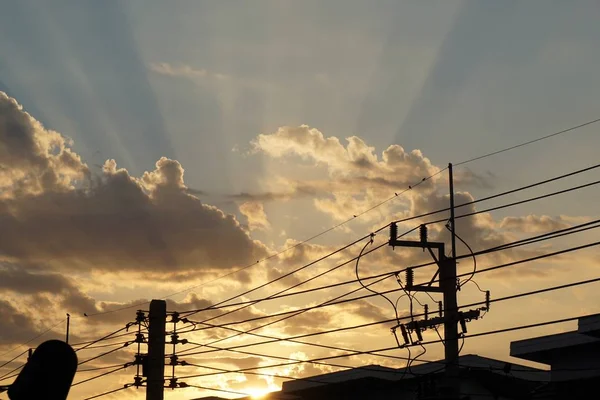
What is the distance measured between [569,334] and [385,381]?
11.4 meters

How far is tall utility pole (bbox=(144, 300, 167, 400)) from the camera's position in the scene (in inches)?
1216

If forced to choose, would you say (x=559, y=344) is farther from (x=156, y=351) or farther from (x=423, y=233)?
(x=156, y=351)

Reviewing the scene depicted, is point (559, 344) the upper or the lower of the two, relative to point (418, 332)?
lower

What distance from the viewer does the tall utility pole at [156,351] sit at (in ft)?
101

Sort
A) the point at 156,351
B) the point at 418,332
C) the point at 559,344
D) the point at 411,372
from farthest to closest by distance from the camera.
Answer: the point at 411,372 < the point at 418,332 < the point at 156,351 < the point at 559,344

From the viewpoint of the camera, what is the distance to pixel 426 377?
113 feet

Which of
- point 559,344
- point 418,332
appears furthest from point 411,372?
point 559,344

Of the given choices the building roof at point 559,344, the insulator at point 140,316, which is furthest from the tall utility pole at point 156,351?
the building roof at point 559,344

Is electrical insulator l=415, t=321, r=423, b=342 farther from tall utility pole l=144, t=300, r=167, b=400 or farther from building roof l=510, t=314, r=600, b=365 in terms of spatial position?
tall utility pole l=144, t=300, r=167, b=400

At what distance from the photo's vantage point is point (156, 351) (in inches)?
1238

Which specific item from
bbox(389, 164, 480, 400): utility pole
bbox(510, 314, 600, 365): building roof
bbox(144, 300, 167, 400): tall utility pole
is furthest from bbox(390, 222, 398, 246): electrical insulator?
bbox(144, 300, 167, 400): tall utility pole

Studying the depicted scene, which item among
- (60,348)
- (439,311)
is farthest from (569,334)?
(60,348)

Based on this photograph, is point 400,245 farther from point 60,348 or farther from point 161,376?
point 60,348

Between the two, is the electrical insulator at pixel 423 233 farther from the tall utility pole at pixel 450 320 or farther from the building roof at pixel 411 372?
the building roof at pixel 411 372
